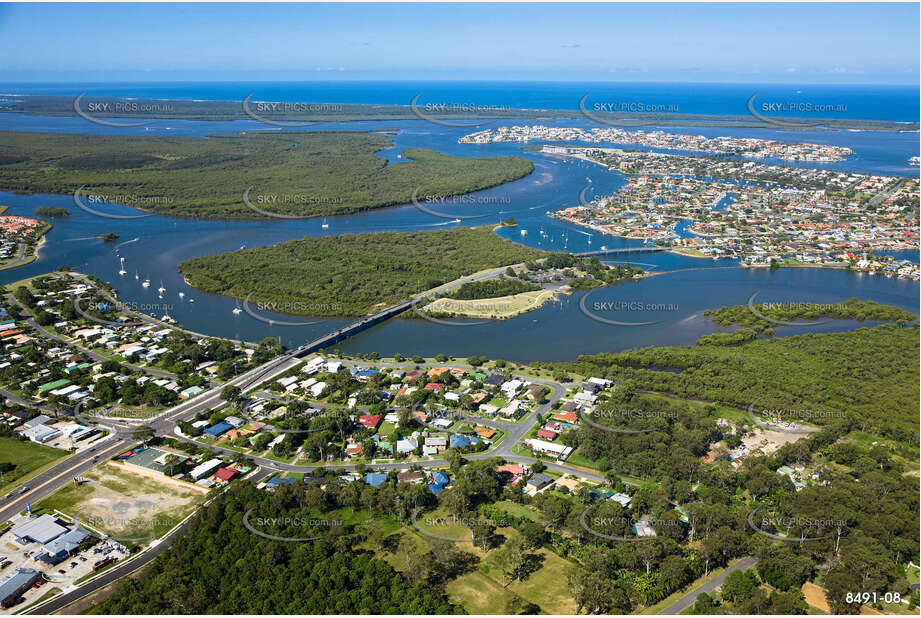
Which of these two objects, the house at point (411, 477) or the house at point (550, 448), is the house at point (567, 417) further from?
the house at point (411, 477)

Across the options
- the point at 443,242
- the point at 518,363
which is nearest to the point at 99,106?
the point at 443,242

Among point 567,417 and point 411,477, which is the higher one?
point 567,417

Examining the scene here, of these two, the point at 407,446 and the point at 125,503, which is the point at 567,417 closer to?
the point at 407,446

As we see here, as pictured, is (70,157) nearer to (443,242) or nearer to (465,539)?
(443,242)

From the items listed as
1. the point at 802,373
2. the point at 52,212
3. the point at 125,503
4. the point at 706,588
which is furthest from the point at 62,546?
the point at 52,212

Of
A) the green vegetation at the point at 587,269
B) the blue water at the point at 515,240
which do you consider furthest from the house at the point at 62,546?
the green vegetation at the point at 587,269

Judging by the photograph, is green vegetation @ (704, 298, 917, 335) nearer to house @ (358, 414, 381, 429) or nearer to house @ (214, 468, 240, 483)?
house @ (358, 414, 381, 429)
